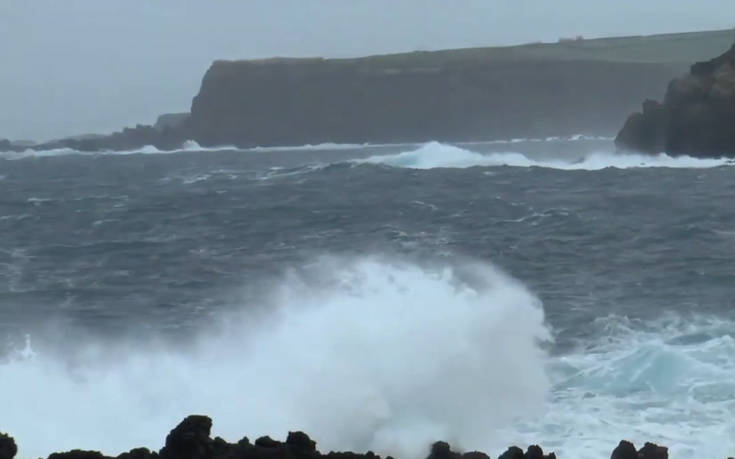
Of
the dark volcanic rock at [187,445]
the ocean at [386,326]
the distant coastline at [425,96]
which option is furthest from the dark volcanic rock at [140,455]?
the distant coastline at [425,96]

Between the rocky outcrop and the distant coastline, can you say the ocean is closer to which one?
the rocky outcrop

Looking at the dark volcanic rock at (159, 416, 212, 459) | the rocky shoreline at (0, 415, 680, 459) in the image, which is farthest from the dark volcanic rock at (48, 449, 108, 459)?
the dark volcanic rock at (159, 416, 212, 459)

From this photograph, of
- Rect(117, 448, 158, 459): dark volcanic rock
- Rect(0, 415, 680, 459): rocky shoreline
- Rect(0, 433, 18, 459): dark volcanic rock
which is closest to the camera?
Rect(0, 433, 18, 459): dark volcanic rock

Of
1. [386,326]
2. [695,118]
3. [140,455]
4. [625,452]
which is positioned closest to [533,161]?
[695,118]

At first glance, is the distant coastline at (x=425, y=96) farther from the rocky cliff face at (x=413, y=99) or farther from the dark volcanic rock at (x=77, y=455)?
the dark volcanic rock at (x=77, y=455)

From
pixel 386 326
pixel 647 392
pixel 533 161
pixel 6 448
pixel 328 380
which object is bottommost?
pixel 647 392

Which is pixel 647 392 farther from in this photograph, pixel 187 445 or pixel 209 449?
pixel 187 445
